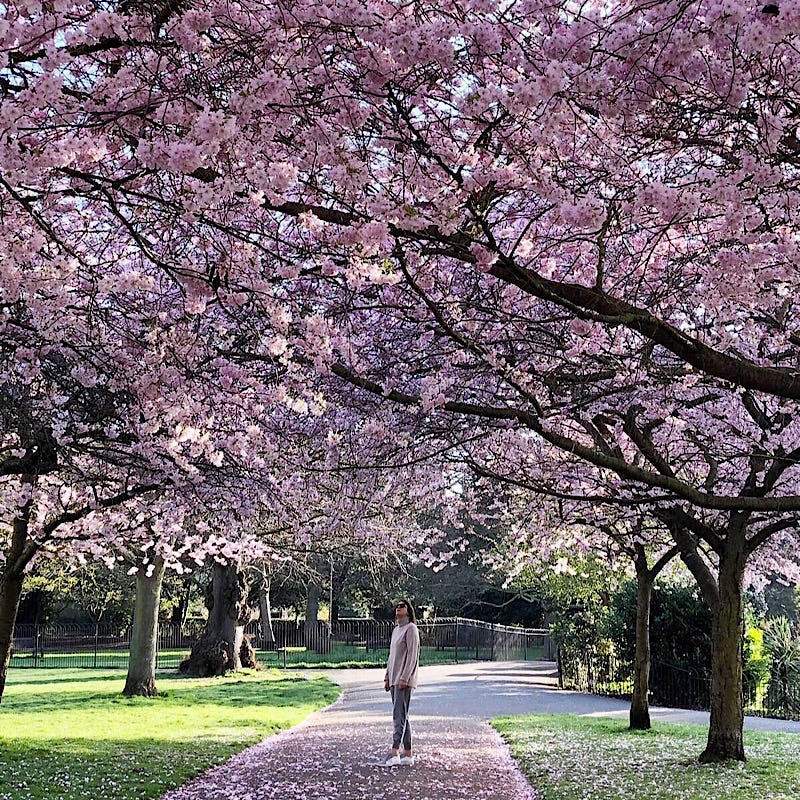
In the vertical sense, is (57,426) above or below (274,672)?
above

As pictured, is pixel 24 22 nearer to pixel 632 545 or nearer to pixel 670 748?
pixel 670 748

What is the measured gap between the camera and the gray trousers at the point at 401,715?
378 inches

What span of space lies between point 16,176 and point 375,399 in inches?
203

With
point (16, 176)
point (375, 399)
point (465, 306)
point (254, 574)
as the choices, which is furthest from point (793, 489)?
point (254, 574)

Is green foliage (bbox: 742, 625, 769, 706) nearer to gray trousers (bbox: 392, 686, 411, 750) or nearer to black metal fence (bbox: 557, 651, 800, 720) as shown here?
black metal fence (bbox: 557, 651, 800, 720)

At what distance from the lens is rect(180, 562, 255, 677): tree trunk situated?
23500mm

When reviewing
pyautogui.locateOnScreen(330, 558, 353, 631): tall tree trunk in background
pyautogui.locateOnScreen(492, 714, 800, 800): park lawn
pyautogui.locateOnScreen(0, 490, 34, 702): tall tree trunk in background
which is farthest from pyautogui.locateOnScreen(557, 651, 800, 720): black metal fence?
pyautogui.locateOnScreen(330, 558, 353, 631): tall tree trunk in background

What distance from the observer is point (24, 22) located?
141 inches

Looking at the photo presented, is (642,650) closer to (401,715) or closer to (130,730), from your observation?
(401,715)

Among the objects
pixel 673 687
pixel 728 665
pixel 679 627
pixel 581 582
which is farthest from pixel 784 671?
pixel 728 665

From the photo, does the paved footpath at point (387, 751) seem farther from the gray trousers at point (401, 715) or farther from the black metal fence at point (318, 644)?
the black metal fence at point (318, 644)

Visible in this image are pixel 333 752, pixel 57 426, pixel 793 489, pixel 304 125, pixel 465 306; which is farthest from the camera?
pixel 333 752

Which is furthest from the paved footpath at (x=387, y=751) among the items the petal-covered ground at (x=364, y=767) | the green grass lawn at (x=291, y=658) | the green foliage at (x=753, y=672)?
the green grass lawn at (x=291, y=658)

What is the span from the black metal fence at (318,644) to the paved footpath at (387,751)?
1434 centimetres
